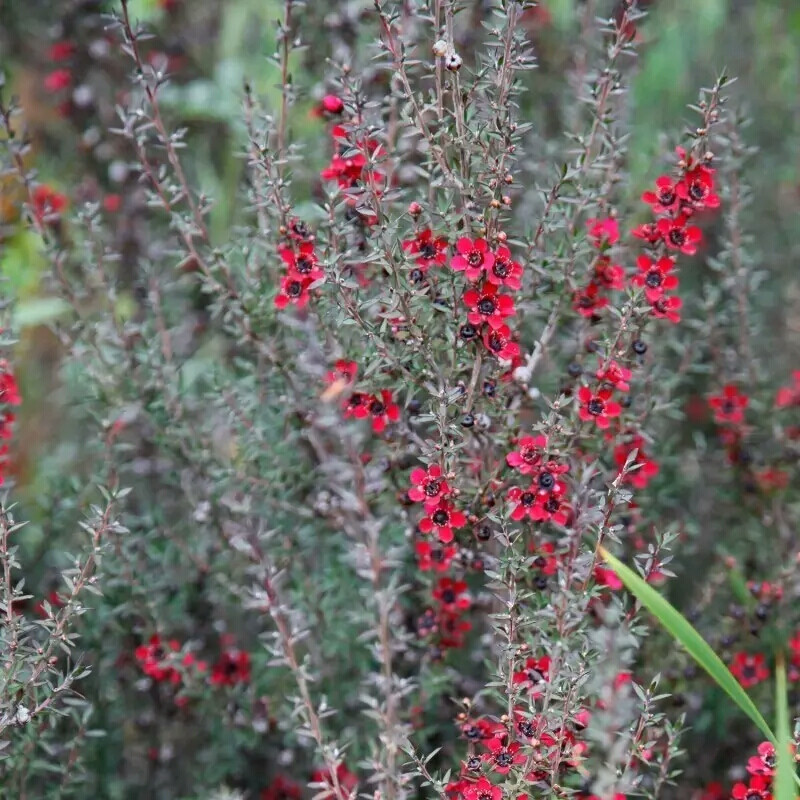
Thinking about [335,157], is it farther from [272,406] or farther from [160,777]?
[160,777]

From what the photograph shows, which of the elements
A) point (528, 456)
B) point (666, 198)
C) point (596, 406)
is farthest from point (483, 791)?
point (666, 198)

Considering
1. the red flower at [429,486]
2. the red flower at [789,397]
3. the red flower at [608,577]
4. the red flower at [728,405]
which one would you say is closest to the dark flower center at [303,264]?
the red flower at [429,486]

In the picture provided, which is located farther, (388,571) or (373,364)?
(388,571)

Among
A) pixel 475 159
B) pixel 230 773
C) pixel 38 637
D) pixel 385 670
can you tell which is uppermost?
pixel 475 159

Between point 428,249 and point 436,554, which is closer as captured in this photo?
point 428,249

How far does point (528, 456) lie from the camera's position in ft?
6.24

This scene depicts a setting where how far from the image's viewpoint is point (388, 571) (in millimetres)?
2527

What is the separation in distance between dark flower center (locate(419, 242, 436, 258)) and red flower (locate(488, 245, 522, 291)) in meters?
0.13

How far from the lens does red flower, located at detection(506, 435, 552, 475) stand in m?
1.88

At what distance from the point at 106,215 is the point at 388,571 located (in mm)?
1961

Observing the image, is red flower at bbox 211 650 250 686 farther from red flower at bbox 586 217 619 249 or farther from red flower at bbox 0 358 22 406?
red flower at bbox 586 217 619 249

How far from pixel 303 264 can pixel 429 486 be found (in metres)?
0.52

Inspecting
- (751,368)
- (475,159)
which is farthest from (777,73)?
(475,159)

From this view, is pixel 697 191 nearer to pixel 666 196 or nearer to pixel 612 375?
pixel 666 196
